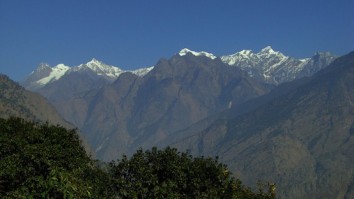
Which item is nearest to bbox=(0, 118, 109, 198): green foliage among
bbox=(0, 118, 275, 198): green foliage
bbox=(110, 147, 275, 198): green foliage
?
bbox=(0, 118, 275, 198): green foliage

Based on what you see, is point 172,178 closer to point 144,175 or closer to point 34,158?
point 144,175

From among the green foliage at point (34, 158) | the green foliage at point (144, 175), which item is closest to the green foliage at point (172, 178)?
the green foliage at point (144, 175)

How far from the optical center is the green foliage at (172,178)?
74875 mm

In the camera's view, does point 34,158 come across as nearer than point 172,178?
No

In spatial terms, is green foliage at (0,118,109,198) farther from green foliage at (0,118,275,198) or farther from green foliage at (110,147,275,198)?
green foliage at (110,147,275,198)

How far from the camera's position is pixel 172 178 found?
80.4 metres

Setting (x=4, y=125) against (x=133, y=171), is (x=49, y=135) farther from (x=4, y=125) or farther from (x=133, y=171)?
(x=133, y=171)

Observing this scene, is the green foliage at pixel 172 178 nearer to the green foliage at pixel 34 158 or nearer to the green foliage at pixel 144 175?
the green foliage at pixel 144 175

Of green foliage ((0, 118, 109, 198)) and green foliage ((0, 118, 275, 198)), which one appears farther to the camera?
green foliage ((0, 118, 275, 198))

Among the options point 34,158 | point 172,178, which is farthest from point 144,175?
point 34,158

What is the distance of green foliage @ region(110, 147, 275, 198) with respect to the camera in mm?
74875

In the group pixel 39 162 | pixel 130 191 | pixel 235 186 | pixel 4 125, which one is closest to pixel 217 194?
pixel 235 186

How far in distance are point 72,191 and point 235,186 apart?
1850 inches

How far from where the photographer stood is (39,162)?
276 feet
